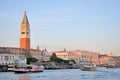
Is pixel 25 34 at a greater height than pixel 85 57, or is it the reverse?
pixel 25 34

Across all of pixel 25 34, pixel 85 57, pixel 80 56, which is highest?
pixel 25 34

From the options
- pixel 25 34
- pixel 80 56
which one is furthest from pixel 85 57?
pixel 25 34

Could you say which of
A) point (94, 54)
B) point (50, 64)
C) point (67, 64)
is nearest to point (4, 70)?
point (50, 64)

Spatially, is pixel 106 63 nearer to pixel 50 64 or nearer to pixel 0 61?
pixel 50 64

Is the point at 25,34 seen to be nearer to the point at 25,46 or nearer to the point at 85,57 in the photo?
the point at 25,46

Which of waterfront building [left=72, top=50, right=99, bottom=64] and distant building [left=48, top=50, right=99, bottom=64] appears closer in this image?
distant building [left=48, top=50, right=99, bottom=64]

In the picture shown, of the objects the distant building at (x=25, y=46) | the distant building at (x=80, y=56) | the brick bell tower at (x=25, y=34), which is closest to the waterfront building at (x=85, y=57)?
the distant building at (x=80, y=56)

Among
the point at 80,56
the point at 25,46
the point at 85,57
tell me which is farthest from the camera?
the point at 85,57

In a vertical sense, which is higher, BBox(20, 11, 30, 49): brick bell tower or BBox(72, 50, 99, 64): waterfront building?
BBox(20, 11, 30, 49): brick bell tower

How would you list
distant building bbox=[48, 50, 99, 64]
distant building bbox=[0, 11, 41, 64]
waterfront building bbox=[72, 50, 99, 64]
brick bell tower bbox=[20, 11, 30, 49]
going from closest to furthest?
distant building bbox=[0, 11, 41, 64], brick bell tower bbox=[20, 11, 30, 49], distant building bbox=[48, 50, 99, 64], waterfront building bbox=[72, 50, 99, 64]

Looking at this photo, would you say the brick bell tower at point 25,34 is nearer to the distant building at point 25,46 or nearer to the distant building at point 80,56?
the distant building at point 25,46

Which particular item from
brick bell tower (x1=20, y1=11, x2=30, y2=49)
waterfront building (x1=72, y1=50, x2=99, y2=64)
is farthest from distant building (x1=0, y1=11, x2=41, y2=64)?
waterfront building (x1=72, y1=50, x2=99, y2=64)

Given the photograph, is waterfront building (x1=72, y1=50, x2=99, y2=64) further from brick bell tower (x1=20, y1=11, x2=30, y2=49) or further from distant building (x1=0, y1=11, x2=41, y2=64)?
brick bell tower (x1=20, y1=11, x2=30, y2=49)

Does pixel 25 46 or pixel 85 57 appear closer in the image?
pixel 25 46
